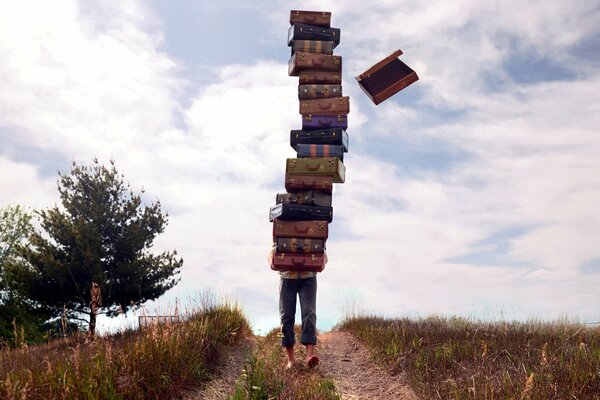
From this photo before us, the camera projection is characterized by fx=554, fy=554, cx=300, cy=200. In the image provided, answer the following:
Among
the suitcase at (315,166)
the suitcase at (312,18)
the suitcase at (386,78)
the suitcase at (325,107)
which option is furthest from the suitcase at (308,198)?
the suitcase at (312,18)

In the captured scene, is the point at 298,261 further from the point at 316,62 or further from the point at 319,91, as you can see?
the point at 316,62

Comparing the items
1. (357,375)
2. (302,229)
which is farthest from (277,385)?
(357,375)

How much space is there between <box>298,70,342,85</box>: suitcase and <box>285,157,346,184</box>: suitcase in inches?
61.7

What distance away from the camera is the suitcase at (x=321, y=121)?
31.9ft

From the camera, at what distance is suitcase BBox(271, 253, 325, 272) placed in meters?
8.58

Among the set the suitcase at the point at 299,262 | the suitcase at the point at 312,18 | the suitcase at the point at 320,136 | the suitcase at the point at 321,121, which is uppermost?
the suitcase at the point at 312,18

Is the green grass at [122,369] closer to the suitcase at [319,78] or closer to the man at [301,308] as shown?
the man at [301,308]

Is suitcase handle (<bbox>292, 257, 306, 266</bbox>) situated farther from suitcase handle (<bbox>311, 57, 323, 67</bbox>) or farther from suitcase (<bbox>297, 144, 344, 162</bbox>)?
suitcase handle (<bbox>311, 57, 323, 67</bbox>)

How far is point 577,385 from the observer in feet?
21.4

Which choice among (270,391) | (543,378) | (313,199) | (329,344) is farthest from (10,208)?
(543,378)

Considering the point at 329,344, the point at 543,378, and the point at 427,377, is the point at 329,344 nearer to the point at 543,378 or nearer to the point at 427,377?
the point at 427,377

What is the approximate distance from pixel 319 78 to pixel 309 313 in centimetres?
420

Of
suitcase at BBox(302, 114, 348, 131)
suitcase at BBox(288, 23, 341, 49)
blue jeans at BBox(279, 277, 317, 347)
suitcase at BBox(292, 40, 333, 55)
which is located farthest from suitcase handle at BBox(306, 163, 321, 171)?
suitcase at BBox(288, 23, 341, 49)

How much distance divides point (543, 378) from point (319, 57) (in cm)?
631
